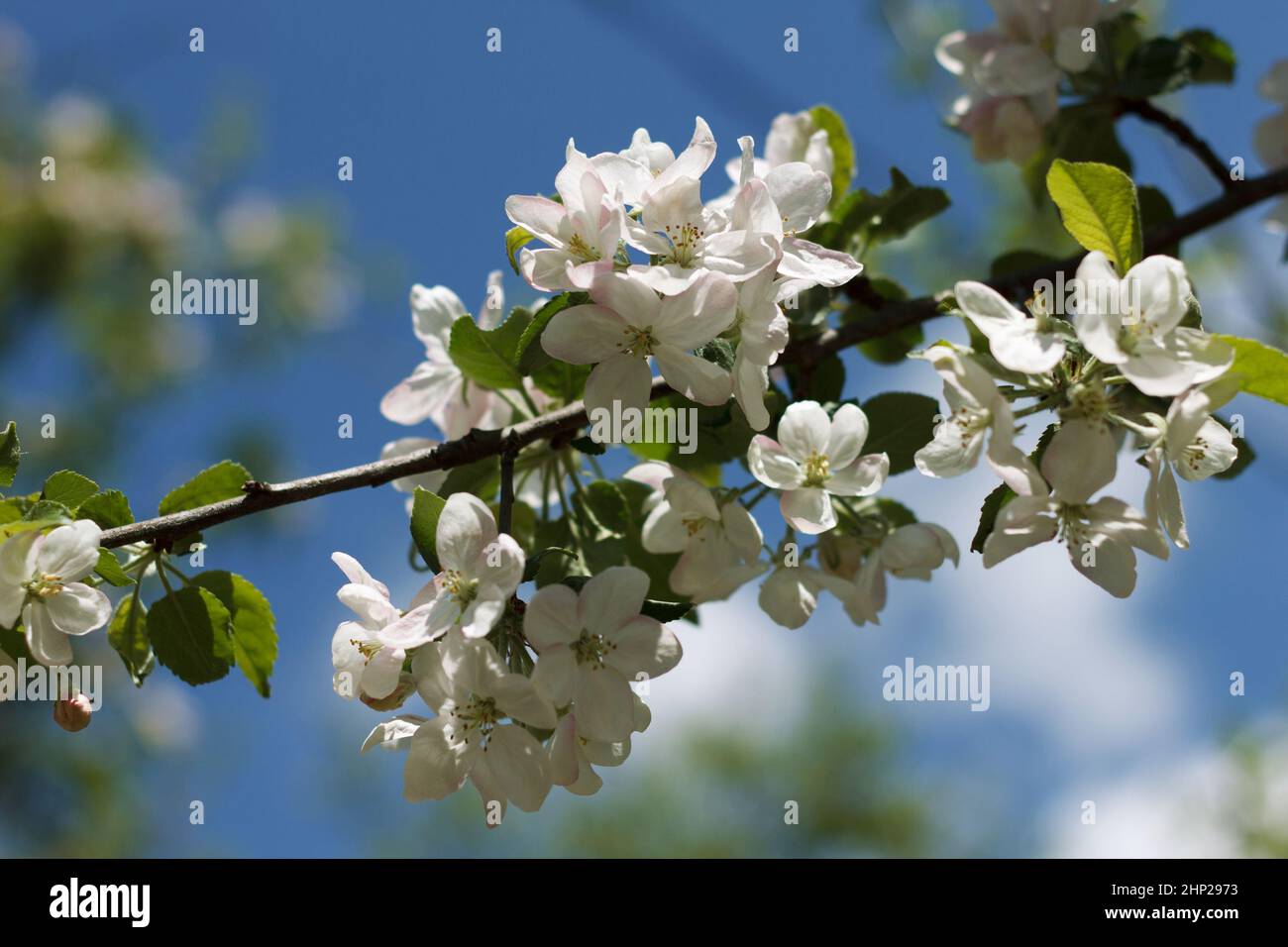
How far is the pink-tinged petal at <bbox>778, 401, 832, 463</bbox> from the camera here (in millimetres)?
1089

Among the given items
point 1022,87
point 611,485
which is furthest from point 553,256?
point 1022,87

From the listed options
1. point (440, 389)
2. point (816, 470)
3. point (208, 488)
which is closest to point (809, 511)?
point (816, 470)

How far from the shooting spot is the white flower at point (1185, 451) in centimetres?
88

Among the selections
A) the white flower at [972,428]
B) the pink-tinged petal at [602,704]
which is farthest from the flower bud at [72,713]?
the white flower at [972,428]

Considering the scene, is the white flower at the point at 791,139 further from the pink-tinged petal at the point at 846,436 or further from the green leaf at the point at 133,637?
the green leaf at the point at 133,637

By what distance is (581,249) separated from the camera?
38.6 inches

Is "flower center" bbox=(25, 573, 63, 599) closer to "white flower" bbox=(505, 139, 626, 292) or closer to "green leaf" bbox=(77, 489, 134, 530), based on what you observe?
"green leaf" bbox=(77, 489, 134, 530)

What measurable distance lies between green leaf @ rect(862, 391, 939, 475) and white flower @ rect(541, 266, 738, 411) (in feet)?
0.99

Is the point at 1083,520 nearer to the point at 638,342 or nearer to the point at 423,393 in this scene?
the point at 638,342

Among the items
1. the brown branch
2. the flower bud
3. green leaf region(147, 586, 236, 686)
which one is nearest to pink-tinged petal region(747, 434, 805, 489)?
green leaf region(147, 586, 236, 686)

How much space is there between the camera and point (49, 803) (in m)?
6.11

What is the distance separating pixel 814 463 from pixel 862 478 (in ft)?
0.16

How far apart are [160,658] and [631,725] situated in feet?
1.65

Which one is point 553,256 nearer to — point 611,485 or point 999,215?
point 611,485
